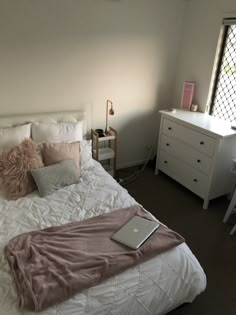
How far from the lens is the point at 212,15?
2928mm

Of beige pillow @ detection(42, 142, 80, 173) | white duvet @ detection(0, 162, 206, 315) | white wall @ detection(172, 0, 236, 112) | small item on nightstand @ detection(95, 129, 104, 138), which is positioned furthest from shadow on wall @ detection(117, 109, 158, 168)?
white duvet @ detection(0, 162, 206, 315)

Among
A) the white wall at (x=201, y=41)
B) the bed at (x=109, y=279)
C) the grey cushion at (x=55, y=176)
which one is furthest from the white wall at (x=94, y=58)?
the bed at (x=109, y=279)

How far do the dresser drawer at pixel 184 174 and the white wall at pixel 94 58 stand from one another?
49 centimetres

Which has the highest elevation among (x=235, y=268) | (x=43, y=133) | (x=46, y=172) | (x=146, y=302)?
(x=43, y=133)

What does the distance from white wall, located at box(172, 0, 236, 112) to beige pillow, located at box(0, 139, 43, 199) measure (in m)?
2.12

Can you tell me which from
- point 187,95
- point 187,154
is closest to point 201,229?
point 187,154

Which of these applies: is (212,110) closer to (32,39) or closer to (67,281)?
(32,39)

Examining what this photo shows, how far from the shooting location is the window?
9.48 feet

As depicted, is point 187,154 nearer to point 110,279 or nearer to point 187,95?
point 187,95

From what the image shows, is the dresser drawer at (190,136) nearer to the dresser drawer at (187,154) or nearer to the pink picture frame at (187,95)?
the dresser drawer at (187,154)

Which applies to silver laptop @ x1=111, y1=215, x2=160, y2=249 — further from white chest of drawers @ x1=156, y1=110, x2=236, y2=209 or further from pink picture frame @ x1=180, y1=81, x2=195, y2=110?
pink picture frame @ x1=180, y1=81, x2=195, y2=110

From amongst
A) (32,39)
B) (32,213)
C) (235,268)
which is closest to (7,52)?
(32,39)

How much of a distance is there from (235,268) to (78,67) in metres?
2.37

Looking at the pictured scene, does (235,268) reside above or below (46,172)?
below
